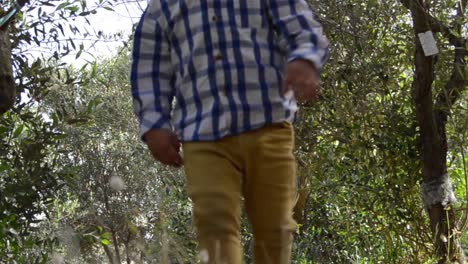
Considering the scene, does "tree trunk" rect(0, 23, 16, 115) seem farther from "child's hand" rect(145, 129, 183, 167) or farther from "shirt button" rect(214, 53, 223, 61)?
"shirt button" rect(214, 53, 223, 61)

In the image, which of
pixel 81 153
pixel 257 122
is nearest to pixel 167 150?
pixel 257 122

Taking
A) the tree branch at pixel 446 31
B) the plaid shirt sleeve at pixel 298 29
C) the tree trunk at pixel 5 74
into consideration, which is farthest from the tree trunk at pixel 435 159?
the plaid shirt sleeve at pixel 298 29

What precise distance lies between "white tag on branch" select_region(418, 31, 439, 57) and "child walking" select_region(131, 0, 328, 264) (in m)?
2.36

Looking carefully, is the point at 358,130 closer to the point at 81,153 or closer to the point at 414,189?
the point at 414,189

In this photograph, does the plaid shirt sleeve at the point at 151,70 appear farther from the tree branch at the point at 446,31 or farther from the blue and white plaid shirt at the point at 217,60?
the tree branch at the point at 446,31

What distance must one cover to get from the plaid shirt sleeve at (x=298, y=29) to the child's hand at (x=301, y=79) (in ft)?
0.16

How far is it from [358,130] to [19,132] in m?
2.10

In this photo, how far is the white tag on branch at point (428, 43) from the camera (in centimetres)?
508

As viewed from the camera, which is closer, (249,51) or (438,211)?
(249,51)

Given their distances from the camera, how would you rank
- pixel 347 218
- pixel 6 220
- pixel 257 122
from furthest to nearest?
pixel 347 218
pixel 6 220
pixel 257 122

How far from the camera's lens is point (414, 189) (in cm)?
586

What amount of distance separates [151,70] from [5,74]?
1.57 metres

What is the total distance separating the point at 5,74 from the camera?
14.0ft

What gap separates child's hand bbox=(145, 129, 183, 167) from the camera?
2.83 meters
